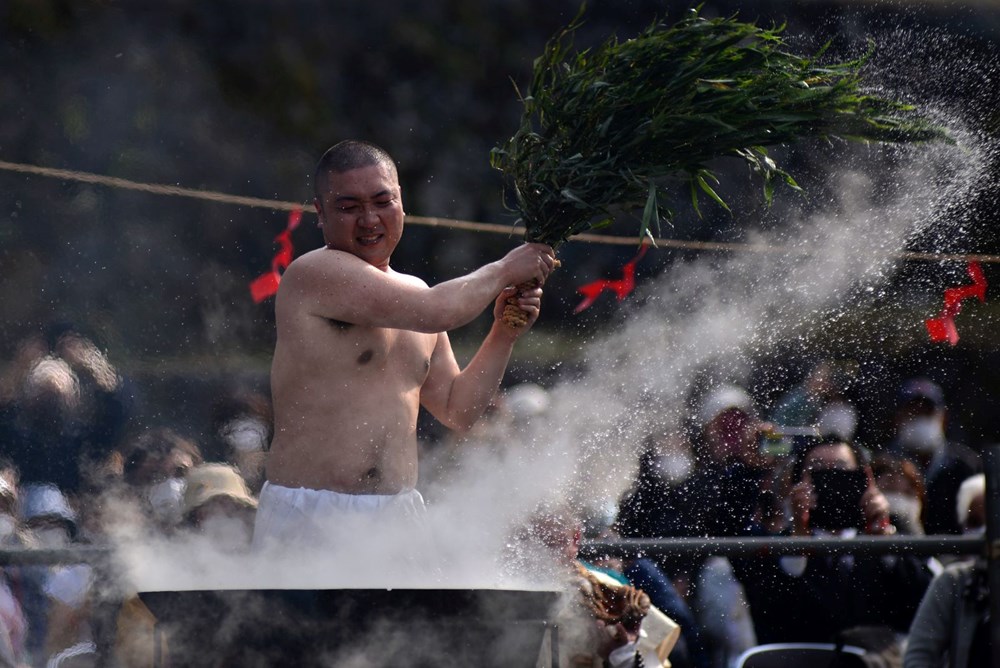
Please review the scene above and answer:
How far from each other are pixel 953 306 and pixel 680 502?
2692 mm

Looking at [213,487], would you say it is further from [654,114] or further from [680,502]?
[654,114]

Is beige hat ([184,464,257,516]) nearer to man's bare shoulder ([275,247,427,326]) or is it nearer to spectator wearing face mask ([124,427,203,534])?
spectator wearing face mask ([124,427,203,534])

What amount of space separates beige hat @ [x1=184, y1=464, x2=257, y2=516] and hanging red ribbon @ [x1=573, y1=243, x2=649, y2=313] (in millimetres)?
2682

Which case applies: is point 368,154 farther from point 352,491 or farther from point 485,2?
point 485,2

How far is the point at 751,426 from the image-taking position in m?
5.41

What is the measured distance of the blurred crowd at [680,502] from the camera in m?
4.55

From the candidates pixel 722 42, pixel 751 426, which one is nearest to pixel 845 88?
pixel 722 42

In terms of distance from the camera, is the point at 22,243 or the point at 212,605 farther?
the point at 22,243

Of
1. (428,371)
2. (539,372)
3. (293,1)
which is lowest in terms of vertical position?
(428,371)

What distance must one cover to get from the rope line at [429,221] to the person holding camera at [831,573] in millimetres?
1170

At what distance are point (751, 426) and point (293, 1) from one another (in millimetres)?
3275

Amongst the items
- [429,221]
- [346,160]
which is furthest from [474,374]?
[429,221]

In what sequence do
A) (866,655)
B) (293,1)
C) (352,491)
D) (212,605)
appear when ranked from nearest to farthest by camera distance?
(212,605), (352,491), (866,655), (293,1)

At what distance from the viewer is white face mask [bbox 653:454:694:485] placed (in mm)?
5121
